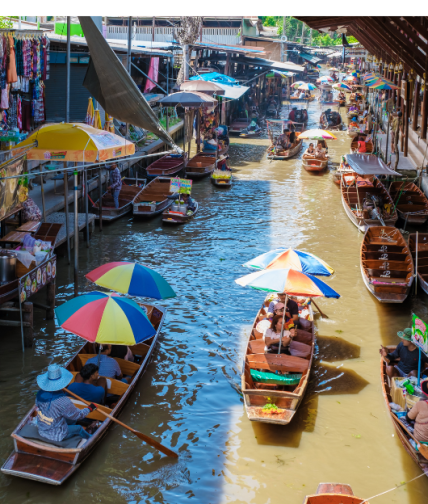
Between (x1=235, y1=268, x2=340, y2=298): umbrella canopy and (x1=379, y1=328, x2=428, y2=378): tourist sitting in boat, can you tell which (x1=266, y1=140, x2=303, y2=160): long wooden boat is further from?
(x1=379, y1=328, x2=428, y2=378): tourist sitting in boat

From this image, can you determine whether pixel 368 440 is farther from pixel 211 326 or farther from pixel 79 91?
pixel 79 91

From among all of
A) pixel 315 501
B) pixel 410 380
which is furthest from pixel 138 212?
pixel 315 501

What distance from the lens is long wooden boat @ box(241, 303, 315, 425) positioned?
7957 millimetres

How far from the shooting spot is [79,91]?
75.6ft

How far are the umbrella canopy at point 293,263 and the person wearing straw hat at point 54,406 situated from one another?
14.4 ft

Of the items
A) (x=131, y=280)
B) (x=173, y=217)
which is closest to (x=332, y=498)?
(x=131, y=280)

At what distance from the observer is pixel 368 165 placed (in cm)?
1873

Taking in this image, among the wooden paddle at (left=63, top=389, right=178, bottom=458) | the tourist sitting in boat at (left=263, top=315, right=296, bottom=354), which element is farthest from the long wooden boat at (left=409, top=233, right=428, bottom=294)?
the wooden paddle at (left=63, top=389, right=178, bottom=458)

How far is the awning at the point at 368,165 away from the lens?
59.6 feet

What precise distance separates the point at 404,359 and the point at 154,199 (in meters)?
12.7

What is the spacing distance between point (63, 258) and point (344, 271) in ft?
24.5

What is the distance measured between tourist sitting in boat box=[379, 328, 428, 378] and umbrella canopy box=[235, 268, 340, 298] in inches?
49.3

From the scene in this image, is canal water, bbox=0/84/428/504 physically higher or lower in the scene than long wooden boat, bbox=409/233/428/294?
lower
